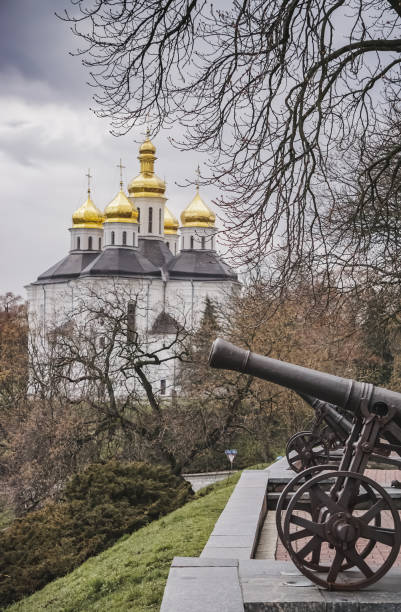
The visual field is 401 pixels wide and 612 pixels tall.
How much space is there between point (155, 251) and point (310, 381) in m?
69.9

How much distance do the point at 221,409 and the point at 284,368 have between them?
19053 mm

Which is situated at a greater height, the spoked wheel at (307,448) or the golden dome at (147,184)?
the golden dome at (147,184)

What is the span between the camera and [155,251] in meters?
76.0

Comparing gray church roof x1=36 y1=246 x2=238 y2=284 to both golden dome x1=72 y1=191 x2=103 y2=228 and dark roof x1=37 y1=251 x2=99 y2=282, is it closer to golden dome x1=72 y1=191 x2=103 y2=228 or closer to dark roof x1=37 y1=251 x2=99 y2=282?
dark roof x1=37 y1=251 x2=99 y2=282

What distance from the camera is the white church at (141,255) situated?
7056cm

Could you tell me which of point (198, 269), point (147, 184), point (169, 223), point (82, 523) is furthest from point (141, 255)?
point (82, 523)

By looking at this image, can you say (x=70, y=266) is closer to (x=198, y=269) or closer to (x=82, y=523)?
(x=198, y=269)

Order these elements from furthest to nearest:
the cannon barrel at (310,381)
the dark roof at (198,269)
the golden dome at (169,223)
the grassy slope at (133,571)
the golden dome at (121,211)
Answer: the golden dome at (169,223) < the golden dome at (121,211) < the dark roof at (198,269) < the grassy slope at (133,571) < the cannon barrel at (310,381)

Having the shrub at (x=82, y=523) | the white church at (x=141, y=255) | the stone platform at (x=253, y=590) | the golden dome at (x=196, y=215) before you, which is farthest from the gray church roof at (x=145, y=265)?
the stone platform at (x=253, y=590)

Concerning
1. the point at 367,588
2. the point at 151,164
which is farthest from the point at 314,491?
the point at 151,164

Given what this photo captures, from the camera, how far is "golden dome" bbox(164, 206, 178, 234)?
84125 millimetres

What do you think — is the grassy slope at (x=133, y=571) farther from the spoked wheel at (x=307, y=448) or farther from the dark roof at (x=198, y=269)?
the dark roof at (x=198, y=269)

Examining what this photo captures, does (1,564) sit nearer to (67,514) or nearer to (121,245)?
(67,514)

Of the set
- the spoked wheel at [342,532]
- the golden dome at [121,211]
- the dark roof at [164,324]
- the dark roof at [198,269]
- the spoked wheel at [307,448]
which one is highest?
the golden dome at [121,211]
